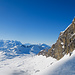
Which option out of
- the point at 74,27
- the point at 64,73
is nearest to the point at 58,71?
the point at 64,73

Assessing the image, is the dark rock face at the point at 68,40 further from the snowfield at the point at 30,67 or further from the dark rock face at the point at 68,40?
the snowfield at the point at 30,67

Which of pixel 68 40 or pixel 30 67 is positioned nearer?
pixel 68 40

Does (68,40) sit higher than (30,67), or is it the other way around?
(30,67)

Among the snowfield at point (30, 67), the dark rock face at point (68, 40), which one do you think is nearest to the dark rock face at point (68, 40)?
the dark rock face at point (68, 40)

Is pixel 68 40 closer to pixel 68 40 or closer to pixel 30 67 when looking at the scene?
pixel 68 40

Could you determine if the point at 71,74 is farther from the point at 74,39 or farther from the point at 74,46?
the point at 74,39

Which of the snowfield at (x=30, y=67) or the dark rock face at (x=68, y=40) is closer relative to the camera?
the dark rock face at (x=68, y=40)

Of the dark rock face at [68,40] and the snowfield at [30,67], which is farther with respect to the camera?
the snowfield at [30,67]

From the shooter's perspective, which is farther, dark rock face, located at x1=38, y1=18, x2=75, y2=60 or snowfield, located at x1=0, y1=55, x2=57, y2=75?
snowfield, located at x1=0, y1=55, x2=57, y2=75

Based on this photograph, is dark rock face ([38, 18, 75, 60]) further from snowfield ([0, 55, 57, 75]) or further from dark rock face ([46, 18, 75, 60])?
snowfield ([0, 55, 57, 75])

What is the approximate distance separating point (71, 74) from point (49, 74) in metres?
3.08

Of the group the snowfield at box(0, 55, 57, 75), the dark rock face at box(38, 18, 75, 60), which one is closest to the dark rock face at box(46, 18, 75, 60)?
the dark rock face at box(38, 18, 75, 60)

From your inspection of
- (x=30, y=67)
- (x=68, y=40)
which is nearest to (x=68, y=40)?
(x=68, y=40)

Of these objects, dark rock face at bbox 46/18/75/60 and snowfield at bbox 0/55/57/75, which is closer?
dark rock face at bbox 46/18/75/60
